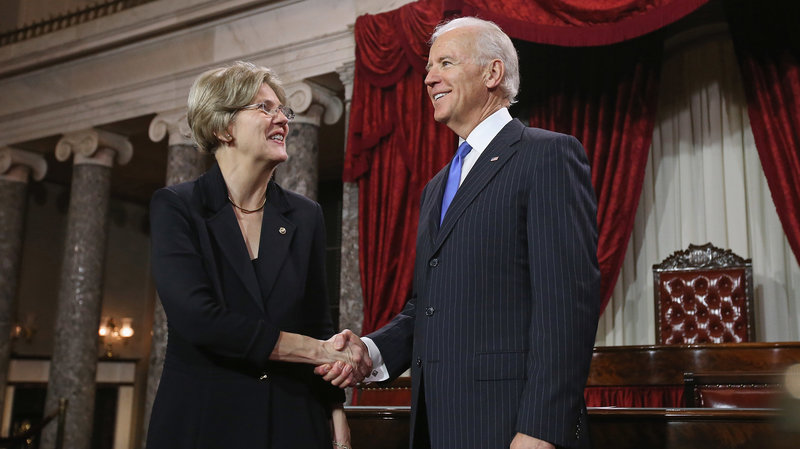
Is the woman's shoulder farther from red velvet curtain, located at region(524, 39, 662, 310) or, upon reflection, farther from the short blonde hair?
red velvet curtain, located at region(524, 39, 662, 310)

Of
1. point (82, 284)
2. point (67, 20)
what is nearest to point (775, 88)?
point (82, 284)

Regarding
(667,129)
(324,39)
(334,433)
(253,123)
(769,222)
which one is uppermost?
(324,39)

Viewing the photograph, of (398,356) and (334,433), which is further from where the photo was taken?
(398,356)

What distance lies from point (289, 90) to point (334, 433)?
6384 millimetres

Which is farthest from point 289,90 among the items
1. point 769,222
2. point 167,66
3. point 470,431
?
point 470,431

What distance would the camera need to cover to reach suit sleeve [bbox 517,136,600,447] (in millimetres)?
1897

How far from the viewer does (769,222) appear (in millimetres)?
6980

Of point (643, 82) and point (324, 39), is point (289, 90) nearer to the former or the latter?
point (324, 39)

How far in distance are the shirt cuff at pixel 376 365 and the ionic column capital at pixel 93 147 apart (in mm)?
8564

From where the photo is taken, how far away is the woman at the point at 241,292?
2.04m

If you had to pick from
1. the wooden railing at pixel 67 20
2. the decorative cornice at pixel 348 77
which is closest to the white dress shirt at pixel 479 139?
the decorative cornice at pixel 348 77

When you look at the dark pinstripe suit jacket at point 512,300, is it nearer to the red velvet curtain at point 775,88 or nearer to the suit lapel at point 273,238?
the suit lapel at point 273,238

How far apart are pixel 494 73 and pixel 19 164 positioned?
33.4 ft

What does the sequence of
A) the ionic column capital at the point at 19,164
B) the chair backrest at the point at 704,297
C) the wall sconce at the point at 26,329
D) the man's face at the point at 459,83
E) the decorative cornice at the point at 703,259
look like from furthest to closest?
the wall sconce at the point at 26,329 → the ionic column capital at the point at 19,164 → the decorative cornice at the point at 703,259 → the chair backrest at the point at 704,297 → the man's face at the point at 459,83
